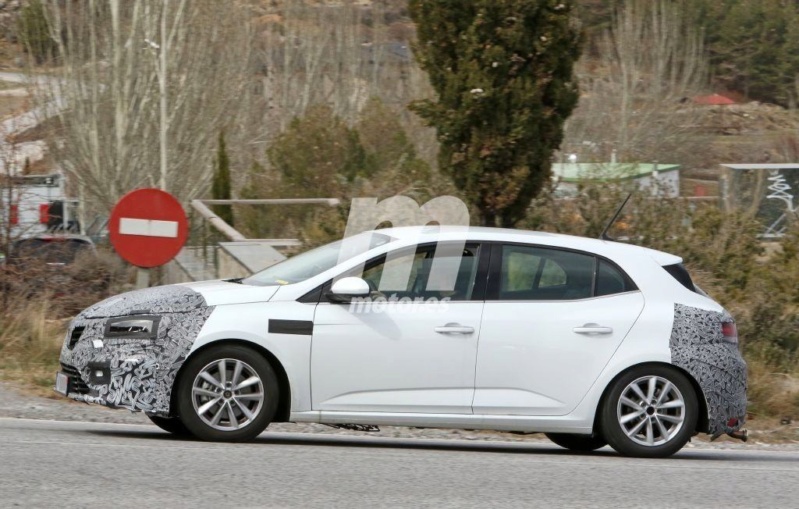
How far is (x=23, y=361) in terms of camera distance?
12.2 meters

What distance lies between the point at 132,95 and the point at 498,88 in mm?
20424

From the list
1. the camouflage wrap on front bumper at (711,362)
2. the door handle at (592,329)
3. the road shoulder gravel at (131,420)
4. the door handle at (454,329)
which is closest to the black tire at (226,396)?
the door handle at (454,329)

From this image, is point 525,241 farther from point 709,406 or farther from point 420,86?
point 420,86

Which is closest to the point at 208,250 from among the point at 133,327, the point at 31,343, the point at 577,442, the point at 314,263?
the point at 31,343

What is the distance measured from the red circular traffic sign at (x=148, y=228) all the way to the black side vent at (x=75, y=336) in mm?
2881

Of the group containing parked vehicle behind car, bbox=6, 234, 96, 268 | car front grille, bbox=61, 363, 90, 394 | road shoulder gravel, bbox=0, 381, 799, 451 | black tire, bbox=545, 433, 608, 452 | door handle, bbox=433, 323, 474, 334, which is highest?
door handle, bbox=433, 323, 474, 334

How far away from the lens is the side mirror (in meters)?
8.33

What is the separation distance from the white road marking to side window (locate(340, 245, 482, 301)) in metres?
3.53

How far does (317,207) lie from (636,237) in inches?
205

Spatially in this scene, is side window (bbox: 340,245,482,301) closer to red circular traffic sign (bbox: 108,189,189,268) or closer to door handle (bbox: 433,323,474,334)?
door handle (bbox: 433,323,474,334)

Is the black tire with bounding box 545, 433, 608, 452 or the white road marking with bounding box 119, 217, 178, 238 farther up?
the white road marking with bounding box 119, 217, 178, 238

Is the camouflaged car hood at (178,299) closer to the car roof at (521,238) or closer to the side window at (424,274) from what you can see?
the side window at (424,274)

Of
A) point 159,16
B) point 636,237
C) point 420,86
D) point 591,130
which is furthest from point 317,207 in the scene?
point 591,130

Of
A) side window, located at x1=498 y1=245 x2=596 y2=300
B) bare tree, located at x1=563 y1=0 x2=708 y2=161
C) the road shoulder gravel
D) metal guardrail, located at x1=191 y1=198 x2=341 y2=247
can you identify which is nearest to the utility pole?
metal guardrail, located at x1=191 y1=198 x2=341 y2=247
